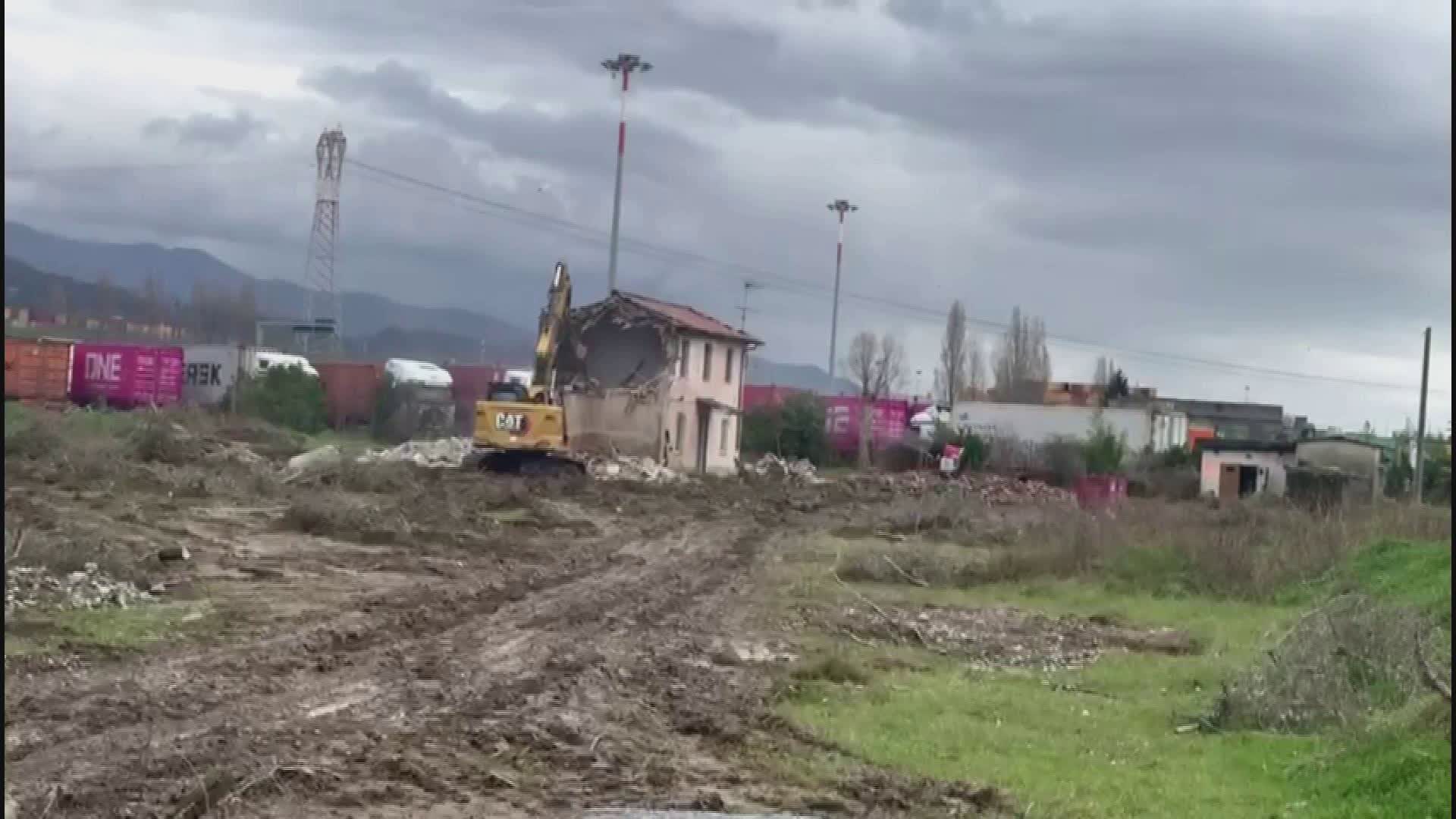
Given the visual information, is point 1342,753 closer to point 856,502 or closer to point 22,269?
point 856,502

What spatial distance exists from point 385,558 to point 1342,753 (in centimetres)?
1629

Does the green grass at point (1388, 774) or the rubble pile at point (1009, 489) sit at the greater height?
the rubble pile at point (1009, 489)

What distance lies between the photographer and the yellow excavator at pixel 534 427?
43750 mm

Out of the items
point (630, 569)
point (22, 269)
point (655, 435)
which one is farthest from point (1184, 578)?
point (22, 269)

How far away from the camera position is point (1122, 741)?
14172 mm

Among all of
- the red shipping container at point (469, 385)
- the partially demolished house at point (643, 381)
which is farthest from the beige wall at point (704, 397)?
the red shipping container at point (469, 385)

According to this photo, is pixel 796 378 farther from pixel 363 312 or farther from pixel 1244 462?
pixel 1244 462

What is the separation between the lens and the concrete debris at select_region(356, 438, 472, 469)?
151 ft

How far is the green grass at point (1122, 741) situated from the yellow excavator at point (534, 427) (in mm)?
24103

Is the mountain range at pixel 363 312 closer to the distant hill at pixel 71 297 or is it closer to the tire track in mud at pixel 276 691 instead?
the distant hill at pixel 71 297

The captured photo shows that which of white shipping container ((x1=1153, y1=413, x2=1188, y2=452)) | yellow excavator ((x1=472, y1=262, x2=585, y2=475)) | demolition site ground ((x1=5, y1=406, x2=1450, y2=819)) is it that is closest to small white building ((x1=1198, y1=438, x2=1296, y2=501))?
white shipping container ((x1=1153, y1=413, x2=1188, y2=452))

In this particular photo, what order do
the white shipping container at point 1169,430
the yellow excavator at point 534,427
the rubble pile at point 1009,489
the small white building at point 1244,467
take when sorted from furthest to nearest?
the white shipping container at point 1169,430 < the small white building at point 1244,467 < the rubble pile at point 1009,489 < the yellow excavator at point 534,427

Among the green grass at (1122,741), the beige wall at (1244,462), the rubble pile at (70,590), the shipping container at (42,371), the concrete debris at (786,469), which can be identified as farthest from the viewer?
the shipping container at (42,371)

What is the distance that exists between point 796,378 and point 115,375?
383ft
